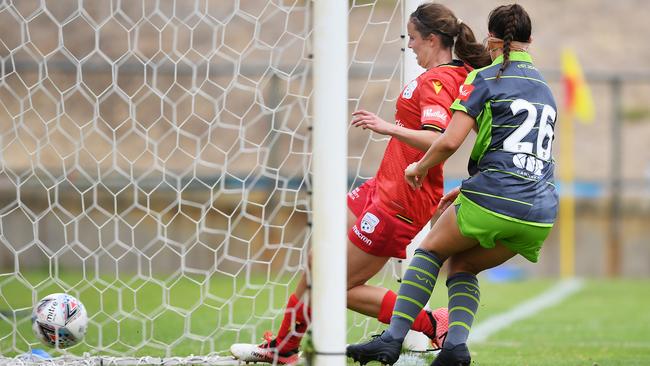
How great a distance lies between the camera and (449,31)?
15.0ft

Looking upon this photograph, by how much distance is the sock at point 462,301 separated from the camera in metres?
4.41

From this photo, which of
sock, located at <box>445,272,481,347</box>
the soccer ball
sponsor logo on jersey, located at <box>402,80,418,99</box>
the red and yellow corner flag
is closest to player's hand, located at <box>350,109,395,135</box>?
sponsor logo on jersey, located at <box>402,80,418,99</box>

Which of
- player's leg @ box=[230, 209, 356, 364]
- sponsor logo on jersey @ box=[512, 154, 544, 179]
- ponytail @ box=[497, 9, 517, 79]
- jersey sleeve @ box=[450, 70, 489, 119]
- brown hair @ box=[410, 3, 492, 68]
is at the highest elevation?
brown hair @ box=[410, 3, 492, 68]

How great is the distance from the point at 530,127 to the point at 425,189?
69cm

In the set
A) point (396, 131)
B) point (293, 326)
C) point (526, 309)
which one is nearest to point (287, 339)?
point (293, 326)

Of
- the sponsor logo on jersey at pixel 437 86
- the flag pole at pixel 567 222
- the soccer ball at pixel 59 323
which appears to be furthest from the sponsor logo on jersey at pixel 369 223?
the flag pole at pixel 567 222

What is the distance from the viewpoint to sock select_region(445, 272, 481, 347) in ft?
14.5

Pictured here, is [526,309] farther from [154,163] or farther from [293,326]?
[293,326]

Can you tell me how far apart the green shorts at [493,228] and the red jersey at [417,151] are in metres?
0.39

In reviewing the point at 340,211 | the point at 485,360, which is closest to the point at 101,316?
the point at 485,360

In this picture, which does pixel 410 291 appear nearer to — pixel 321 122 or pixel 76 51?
pixel 321 122

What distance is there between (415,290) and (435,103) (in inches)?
32.5

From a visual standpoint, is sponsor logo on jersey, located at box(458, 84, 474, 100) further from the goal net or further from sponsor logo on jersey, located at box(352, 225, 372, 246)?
the goal net

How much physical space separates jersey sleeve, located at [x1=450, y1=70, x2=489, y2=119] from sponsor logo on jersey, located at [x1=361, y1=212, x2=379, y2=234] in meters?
0.74
